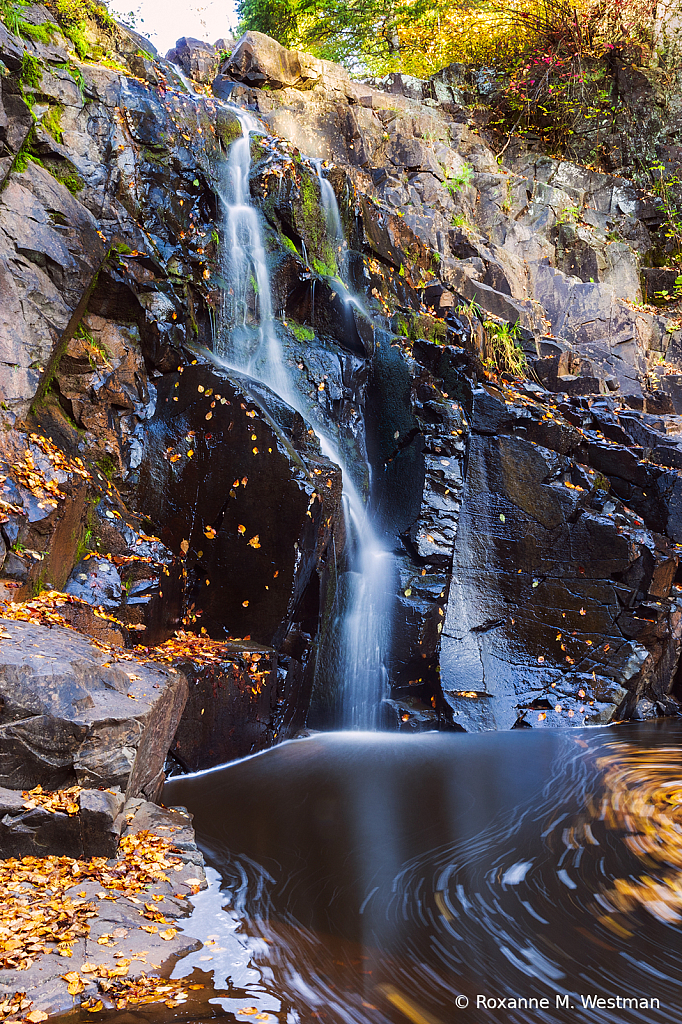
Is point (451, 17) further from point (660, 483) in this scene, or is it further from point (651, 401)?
point (660, 483)

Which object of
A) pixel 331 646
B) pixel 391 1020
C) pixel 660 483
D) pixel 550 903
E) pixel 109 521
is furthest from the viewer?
pixel 660 483

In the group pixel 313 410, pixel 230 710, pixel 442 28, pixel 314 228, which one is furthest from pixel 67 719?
pixel 442 28

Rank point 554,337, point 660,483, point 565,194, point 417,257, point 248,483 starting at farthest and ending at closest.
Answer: point 565,194 → point 554,337 → point 417,257 → point 660,483 → point 248,483

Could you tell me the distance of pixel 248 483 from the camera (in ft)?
23.4

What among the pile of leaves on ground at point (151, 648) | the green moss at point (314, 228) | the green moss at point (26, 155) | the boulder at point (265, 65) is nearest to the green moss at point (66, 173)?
the green moss at point (26, 155)

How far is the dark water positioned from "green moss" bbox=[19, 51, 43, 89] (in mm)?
8450

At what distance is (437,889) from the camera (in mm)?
3844

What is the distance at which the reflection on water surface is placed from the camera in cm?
278

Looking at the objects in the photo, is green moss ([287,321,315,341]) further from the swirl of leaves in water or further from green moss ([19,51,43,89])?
the swirl of leaves in water

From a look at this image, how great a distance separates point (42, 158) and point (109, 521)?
474 centimetres

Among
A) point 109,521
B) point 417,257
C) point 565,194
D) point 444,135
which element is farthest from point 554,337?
point 109,521

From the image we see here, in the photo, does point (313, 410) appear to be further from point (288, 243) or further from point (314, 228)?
point (314, 228)

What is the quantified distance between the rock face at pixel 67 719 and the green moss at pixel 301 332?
599cm

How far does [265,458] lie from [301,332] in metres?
2.99
